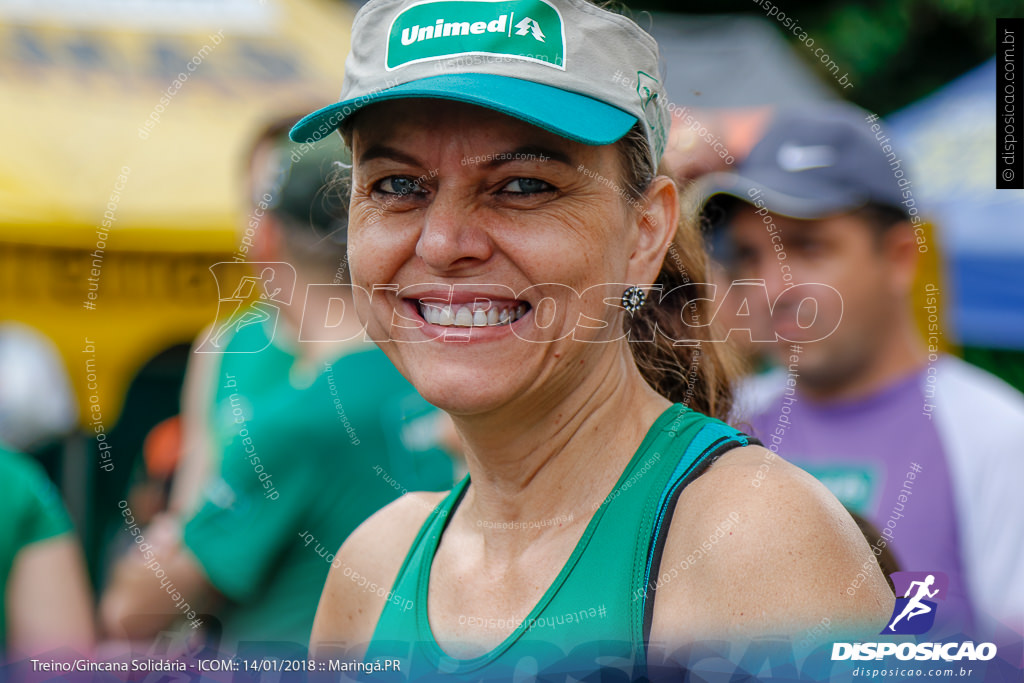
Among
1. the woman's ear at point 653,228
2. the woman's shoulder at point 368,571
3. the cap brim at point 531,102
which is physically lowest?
the woman's shoulder at point 368,571

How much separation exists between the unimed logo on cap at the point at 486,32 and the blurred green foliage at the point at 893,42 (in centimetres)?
679

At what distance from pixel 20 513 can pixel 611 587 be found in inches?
Result: 68.0

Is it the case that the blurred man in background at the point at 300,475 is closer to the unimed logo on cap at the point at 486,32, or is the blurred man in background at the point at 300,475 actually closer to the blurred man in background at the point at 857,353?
the unimed logo on cap at the point at 486,32

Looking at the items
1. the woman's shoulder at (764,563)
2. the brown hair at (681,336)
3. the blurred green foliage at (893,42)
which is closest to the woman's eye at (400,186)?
the brown hair at (681,336)

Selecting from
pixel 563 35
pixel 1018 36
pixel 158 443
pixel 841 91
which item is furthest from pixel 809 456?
pixel 841 91

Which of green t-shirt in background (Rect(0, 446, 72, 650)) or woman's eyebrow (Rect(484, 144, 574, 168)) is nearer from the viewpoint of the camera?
woman's eyebrow (Rect(484, 144, 574, 168))

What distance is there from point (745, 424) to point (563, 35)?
0.75 meters

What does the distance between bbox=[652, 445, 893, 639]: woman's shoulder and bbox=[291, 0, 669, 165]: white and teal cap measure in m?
0.46

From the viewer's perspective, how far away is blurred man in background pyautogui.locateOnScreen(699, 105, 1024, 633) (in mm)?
2588

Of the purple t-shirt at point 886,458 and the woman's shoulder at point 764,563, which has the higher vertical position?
the woman's shoulder at point 764,563

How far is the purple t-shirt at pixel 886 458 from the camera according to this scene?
253cm

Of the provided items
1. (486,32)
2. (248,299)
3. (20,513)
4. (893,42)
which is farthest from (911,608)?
(893,42)

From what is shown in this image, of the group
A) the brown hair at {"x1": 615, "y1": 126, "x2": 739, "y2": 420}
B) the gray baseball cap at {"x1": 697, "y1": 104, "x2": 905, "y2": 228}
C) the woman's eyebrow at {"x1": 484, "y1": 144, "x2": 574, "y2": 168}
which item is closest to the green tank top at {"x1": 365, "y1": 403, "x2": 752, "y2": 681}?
the brown hair at {"x1": 615, "y1": 126, "x2": 739, "y2": 420}

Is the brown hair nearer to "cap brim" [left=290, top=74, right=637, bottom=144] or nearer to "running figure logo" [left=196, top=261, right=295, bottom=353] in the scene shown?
"cap brim" [left=290, top=74, right=637, bottom=144]
